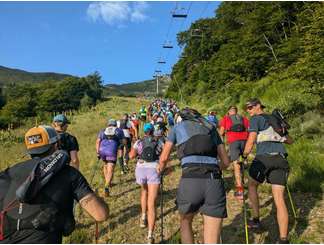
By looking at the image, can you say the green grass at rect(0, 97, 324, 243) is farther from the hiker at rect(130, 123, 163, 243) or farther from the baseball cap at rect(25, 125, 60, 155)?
the baseball cap at rect(25, 125, 60, 155)

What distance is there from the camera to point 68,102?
96812 mm

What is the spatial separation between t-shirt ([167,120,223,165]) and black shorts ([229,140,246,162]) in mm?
4025

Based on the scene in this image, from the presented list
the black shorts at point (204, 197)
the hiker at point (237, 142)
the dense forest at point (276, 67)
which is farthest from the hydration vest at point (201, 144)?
the dense forest at point (276, 67)

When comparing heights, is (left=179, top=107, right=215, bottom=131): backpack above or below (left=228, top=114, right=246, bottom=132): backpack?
above

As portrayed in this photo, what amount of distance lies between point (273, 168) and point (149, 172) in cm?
219

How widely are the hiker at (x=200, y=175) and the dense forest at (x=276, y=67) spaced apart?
16.0 ft

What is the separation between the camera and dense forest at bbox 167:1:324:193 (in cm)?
1235

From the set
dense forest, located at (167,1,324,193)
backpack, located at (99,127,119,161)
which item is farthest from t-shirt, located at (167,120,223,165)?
dense forest, located at (167,1,324,193)

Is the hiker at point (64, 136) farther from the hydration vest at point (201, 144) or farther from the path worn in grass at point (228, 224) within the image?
the hydration vest at point (201, 144)

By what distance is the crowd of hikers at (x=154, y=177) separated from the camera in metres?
2.94

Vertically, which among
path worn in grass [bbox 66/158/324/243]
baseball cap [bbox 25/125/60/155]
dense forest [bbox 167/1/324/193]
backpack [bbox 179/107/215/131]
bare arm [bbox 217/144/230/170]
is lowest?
path worn in grass [bbox 66/158/324/243]

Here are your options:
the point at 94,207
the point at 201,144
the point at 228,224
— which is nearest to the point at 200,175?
the point at 201,144

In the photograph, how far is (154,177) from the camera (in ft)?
22.0

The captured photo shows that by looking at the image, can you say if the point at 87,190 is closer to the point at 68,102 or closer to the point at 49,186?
the point at 49,186
